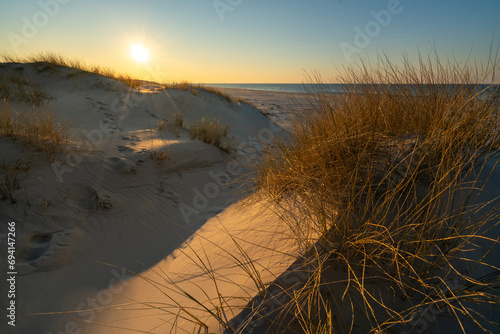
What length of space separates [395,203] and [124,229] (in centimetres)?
282

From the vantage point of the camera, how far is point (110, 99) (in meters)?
7.77

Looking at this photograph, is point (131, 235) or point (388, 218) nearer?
point (388, 218)

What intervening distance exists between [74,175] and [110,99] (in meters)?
5.53

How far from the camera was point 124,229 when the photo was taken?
2836 mm

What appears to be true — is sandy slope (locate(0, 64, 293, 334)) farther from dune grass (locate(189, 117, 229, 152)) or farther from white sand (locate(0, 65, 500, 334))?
dune grass (locate(189, 117, 229, 152))

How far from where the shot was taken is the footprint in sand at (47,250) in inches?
79.8

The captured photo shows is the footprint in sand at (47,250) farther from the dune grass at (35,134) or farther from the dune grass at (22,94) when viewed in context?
the dune grass at (22,94)

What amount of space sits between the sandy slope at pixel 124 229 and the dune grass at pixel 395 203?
324 millimetres

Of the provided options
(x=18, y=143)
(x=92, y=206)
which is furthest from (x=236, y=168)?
(x=18, y=143)

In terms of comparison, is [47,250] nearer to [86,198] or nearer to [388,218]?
[86,198]

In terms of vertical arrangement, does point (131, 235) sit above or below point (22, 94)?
below

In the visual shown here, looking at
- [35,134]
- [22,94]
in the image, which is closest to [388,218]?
[35,134]

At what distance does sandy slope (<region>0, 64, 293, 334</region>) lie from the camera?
1652mm

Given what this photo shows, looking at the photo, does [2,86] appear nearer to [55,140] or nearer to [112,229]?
[55,140]
